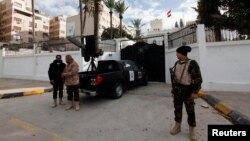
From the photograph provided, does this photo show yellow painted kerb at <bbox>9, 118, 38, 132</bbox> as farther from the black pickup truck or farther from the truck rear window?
the truck rear window

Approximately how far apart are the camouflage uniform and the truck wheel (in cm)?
391

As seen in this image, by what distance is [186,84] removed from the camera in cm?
471

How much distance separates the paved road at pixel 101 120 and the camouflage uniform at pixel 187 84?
0.60m

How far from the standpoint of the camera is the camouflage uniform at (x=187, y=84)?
451cm

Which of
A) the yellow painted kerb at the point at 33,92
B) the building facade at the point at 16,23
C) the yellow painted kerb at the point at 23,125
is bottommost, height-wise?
the yellow painted kerb at the point at 23,125

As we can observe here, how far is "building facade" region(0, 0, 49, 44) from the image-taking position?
63.1 meters

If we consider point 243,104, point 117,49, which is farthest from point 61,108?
point 117,49

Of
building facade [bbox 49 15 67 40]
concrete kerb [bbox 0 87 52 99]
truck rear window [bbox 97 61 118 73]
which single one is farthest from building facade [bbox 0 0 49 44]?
truck rear window [bbox 97 61 118 73]

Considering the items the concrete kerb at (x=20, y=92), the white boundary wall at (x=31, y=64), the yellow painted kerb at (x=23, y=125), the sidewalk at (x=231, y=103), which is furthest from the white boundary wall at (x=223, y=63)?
the concrete kerb at (x=20, y=92)

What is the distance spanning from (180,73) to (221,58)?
5392mm

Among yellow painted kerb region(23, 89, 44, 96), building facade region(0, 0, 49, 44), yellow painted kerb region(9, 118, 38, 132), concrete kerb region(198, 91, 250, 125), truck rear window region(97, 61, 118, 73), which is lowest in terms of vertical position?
yellow painted kerb region(9, 118, 38, 132)

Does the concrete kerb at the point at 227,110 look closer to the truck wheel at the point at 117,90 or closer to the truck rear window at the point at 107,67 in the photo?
the truck wheel at the point at 117,90

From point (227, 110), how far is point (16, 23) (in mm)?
72085

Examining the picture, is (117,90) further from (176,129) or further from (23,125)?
(176,129)
